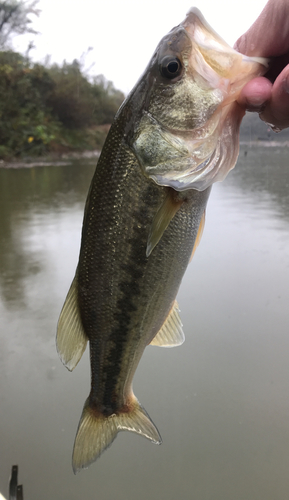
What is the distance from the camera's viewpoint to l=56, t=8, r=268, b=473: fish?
0.82 metres

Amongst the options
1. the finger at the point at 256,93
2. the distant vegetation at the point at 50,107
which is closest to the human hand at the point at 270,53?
the finger at the point at 256,93

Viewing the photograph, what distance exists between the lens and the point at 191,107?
2.73 feet

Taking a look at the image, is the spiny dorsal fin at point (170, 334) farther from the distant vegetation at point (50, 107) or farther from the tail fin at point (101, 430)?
the distant vegetation at point (50, 107)

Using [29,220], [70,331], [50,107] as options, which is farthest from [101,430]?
[50,107]

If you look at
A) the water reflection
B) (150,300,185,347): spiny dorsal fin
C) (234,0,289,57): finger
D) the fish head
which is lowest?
the water reflection

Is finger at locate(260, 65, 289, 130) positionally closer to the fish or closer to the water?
the fish

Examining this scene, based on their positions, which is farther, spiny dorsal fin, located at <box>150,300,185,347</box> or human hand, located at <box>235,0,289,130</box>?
spiny dorsal fin, located at <box>150,300,185,347</box>

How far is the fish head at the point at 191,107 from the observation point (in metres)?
0.80

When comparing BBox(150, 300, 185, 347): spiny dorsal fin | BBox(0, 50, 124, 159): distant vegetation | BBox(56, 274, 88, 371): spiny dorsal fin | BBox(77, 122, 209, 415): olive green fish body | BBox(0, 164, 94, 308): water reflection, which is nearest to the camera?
BBox(77, 122, 209, 415): olive green fish body

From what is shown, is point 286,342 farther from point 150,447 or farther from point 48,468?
point 48,468

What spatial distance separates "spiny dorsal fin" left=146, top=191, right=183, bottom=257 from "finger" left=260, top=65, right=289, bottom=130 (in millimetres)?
330

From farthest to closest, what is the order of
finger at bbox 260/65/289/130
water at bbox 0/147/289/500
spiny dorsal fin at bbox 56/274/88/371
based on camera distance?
water at bbox 0/147/289/500 < spiny dorsal fin at bbox 56/274/88/371 < finger at bbox 260/65/289/130

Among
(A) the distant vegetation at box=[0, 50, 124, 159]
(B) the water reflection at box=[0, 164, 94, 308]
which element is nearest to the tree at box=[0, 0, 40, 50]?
(A) the distant vegetation at box=[0, 50, 124, 159]

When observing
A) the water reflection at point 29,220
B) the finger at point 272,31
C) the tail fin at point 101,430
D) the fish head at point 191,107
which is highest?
the finger at point 272,31
